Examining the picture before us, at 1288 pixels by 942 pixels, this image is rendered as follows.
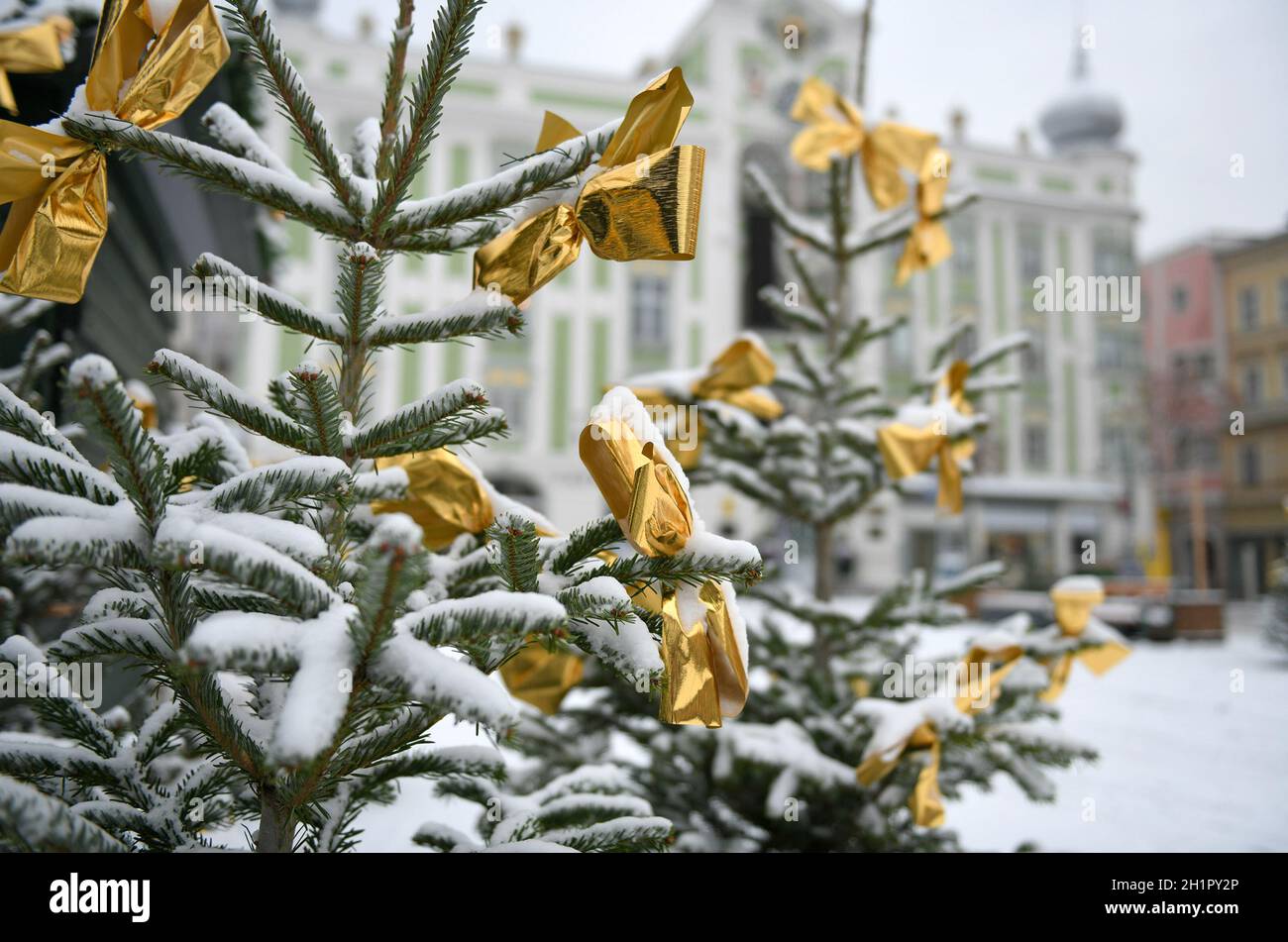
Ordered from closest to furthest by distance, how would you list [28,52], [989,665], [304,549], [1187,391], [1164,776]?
[304,549] < [28,52] < [989,665] < [1164,776] < [1187,391]

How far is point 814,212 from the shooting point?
20.3 metres

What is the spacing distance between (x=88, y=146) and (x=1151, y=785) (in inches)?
231

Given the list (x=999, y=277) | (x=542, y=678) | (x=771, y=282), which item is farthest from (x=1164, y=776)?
(x=999, y=277)

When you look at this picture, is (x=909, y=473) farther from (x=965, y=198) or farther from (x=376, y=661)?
(x=376, y=661)

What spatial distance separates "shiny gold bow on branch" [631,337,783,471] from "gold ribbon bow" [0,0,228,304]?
52.5 inches

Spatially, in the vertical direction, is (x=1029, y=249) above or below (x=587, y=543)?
above

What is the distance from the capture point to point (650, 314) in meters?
21.8

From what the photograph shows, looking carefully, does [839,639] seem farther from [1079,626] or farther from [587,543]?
[587,543]

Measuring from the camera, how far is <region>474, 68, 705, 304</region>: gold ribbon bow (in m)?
0.89

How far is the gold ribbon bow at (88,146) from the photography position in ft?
2.94

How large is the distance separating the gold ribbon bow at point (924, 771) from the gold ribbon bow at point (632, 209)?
1.33 meters

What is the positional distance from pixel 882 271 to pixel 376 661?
25633 mm

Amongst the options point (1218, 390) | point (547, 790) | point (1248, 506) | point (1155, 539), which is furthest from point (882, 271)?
point (547, 790)

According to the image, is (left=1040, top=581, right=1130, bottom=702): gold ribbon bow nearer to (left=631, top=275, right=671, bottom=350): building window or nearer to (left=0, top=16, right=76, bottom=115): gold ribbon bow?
(left=0, top=16, right=76, bottom=115): gold ribbon bow
